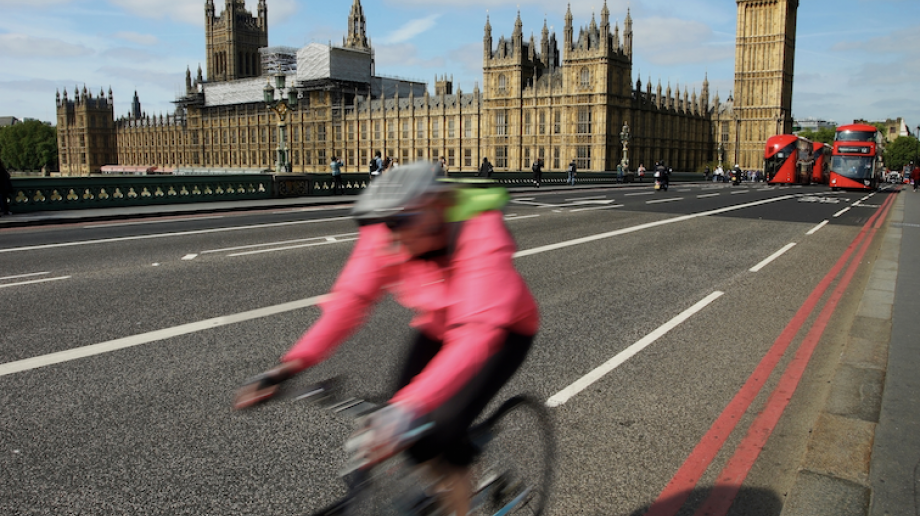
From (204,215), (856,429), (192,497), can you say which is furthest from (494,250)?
(204,215)

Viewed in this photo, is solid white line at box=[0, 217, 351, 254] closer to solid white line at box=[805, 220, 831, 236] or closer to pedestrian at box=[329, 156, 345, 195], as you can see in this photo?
pedestrian at box=[329, 156, 345, 195]

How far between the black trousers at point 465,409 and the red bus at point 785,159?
5270cm

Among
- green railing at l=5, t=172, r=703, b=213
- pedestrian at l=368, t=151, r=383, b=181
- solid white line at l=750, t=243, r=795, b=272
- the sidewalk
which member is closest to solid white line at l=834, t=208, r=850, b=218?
solid white line at l=750, t=243, r=795, b=272

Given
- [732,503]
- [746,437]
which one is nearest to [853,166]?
[746,437]

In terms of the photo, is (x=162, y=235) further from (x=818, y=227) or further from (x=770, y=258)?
(x=818, y=227)

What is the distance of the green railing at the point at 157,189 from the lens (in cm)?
2039

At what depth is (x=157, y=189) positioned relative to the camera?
23.5m

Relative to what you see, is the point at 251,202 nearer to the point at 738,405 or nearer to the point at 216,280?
the point at 216,280

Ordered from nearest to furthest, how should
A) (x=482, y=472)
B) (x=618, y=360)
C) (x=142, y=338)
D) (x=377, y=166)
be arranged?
(x=482, y=472) < (x=618, y=360) < (x=142, y=338) < (x=377, y=166)

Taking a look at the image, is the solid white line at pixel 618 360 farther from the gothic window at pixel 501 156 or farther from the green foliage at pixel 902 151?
the green foliage at pixel 902 151

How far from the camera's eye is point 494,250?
2.29 metres

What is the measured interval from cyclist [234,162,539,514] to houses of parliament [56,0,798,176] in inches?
1856

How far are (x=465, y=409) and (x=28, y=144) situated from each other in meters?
171

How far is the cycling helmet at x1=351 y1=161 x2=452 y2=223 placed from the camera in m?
2.21
